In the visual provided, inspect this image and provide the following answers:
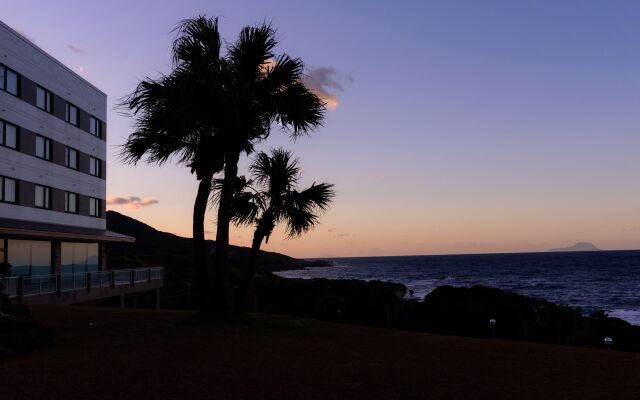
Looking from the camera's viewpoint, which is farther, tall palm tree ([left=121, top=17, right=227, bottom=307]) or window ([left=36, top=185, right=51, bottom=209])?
window ([left=36, top=185, right=51, bottom=209])

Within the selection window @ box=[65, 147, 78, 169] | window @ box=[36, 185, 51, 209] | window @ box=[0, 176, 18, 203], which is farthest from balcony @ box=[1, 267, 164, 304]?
window @ box=[65, 147, 78, 169]

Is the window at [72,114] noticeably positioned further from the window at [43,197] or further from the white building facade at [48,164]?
the window at [43,197]

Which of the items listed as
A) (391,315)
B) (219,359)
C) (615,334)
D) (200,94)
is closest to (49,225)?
(391,315)

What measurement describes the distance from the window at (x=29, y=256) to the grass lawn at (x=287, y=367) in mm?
15983

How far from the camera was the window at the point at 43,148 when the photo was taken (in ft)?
111

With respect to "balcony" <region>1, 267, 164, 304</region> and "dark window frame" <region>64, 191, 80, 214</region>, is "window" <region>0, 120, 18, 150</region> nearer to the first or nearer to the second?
"dark window frame" <region>64, 191, 80, 214</region>

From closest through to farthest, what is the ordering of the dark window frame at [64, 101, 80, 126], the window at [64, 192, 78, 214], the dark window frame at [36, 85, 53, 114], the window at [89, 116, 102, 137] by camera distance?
1. the dark window frame at [36, 85, 53, 114]
2. the dark window frame at [64, 101, 80, 126]
3. the window at [64, 192, 78, 214]
4. the window at [89, 116, 102, 137]

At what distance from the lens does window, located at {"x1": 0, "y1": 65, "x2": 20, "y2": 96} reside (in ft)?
97.8

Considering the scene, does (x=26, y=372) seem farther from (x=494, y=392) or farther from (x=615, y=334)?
(x=615, y=334)

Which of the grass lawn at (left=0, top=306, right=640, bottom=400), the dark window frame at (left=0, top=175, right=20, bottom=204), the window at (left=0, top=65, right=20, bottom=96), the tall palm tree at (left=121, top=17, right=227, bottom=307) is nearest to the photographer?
the grass lawn at (left=0, top=306, right=640, bottom=400)

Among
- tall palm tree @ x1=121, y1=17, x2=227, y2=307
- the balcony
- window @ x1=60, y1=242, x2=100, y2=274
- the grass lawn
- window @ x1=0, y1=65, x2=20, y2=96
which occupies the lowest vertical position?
the grass lawn

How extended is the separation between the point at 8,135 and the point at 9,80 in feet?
9.13

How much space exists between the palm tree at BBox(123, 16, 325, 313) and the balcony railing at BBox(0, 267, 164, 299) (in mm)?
9246

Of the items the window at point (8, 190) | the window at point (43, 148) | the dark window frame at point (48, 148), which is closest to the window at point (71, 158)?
the dark window frame at point (48, 148)
